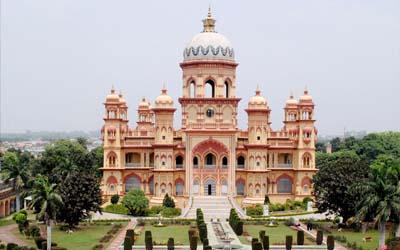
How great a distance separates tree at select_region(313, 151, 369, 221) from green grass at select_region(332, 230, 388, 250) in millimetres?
1627

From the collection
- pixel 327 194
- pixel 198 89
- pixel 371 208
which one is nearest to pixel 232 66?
pixel 198 89

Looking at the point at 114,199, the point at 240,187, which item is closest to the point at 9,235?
the point at 114,199

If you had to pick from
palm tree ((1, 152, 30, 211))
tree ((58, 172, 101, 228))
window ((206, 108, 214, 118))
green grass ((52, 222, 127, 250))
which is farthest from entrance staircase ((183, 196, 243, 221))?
palm tree ((1, 152, 30, 211))

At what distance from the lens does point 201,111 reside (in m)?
61.8

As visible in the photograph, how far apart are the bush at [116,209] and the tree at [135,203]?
91cm

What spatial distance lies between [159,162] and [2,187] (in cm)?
1353

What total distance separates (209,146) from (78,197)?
1804cm

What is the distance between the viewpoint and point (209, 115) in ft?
204

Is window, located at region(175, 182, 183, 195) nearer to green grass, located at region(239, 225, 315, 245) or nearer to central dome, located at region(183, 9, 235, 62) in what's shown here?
central dome, located at region(183, 9, 235, 62)

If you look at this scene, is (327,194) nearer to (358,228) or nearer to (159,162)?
(358,228)

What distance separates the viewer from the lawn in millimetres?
39853

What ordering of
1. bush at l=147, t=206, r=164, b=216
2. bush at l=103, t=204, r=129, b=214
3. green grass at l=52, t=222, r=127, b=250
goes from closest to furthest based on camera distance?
green grass at l=52, t=222, r=127, b=250 → bush at l=147, t=206, r=164, b=216 → bush at l=103, t=204, r=129, b=214

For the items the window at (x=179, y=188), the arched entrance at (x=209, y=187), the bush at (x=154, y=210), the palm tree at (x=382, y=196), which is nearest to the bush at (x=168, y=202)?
the bush at (x=154, y=210)

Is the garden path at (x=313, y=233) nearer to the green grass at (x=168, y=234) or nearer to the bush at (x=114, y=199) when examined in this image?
the green grass at (x=168, y=234)
